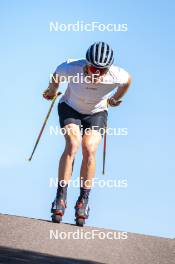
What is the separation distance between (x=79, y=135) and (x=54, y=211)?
1.20 meters

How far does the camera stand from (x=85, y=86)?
9.49m

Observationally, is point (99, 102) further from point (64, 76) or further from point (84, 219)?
point (84, 219)

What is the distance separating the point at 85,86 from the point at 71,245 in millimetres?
2407

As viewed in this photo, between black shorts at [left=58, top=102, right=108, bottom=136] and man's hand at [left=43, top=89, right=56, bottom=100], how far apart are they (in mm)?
308

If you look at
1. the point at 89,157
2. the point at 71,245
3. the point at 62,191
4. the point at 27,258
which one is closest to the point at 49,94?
the point at 89,157

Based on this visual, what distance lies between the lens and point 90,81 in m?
9.44

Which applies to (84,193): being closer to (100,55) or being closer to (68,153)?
(68,153)

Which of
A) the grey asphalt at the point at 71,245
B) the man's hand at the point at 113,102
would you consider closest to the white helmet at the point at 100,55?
the man's hand at the point at 113,102

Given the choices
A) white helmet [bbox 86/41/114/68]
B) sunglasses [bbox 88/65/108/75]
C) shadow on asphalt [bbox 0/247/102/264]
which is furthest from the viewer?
sunglasses [bbox 88/65/108/75]

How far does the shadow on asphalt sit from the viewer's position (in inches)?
267

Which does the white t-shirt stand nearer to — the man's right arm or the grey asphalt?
the man's right arm

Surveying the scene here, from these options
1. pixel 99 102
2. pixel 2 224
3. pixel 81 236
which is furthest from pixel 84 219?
pixel 99 102

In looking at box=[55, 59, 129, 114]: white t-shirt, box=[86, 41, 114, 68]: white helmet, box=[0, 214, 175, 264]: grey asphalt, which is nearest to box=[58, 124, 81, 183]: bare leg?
box=[55, 59, 129, 114]: white t-shirt

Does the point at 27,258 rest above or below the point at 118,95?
below
